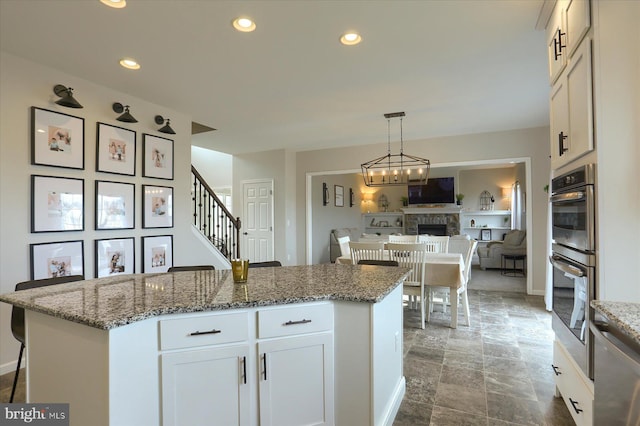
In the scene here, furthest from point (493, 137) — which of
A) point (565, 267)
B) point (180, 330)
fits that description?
point (180, 330)

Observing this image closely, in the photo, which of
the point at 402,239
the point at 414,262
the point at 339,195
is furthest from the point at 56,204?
the point at 339,195

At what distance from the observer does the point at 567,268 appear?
1741 mm

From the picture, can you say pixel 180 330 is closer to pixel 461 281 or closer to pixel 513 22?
pixel 513 22

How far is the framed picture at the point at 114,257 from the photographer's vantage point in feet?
10.6

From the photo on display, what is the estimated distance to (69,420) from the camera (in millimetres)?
1304

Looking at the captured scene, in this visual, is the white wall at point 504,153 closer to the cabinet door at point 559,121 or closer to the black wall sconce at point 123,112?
the cabinet door at point 559,121

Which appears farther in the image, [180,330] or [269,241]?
[269,241]

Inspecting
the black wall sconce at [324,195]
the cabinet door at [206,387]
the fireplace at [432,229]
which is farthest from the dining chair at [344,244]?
the fireplace at [432,229]

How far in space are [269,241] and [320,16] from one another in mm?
4847

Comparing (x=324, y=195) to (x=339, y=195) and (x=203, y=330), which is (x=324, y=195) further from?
(x=203, y=330)

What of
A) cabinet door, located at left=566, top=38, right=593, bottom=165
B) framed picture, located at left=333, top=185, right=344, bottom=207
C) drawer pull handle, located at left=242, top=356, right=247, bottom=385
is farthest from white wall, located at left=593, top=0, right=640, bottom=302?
framed picture, located at left=333, top=185, right=344, bottom=207

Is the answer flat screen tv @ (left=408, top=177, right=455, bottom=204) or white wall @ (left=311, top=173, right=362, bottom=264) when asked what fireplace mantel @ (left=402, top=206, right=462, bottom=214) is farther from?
white wall @ (left=311, top=173, right=362, bottom=264)

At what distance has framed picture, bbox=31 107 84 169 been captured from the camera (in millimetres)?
2768

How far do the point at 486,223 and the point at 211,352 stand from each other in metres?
9.48
